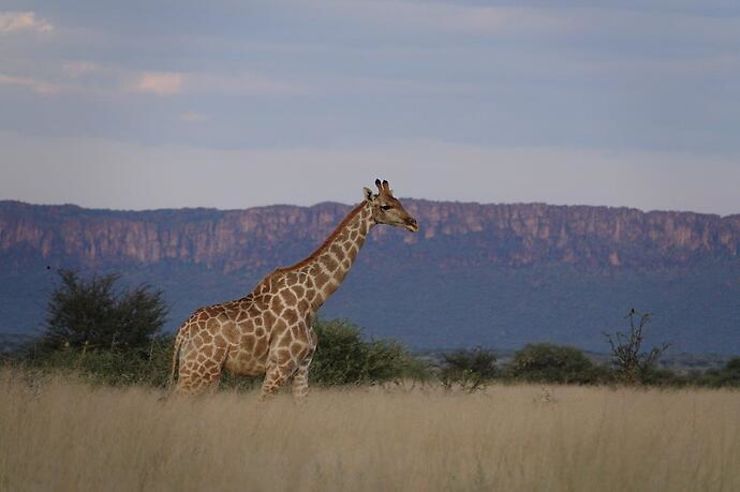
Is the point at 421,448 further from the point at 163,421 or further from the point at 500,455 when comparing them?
the point at 163,421

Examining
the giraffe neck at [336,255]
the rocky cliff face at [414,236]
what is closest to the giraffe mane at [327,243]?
the giraffe neck at [336,255]

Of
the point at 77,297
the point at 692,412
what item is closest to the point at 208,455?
the point at 692,412

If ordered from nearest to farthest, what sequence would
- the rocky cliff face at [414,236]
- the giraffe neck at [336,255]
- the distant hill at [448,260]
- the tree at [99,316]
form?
the giraffe neck at [336,255] < the tree at [99,316] < the distant hill at [448,260] < the rocky cliff face at [414,236]

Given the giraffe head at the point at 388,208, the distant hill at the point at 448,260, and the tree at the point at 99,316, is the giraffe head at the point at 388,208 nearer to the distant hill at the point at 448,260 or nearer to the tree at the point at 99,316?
the tree at the point at 99,316

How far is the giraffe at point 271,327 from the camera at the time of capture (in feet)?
46.9

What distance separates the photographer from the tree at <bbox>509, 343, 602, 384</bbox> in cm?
3531

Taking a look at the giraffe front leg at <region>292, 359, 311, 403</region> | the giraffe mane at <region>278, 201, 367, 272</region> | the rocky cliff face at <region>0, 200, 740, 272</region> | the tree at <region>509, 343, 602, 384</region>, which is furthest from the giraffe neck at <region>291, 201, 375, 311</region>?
the rocky cliff face at <region>0, 200, 740, 272</region>

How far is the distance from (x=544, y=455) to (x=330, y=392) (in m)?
7.41

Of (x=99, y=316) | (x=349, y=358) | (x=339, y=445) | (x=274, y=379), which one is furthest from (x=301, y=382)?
(x=99, y=316)

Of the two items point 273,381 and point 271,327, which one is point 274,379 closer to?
point 273,381

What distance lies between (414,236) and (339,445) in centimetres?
7842

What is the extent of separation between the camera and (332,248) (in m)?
15.1

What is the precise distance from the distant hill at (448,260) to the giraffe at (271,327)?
6627 cm

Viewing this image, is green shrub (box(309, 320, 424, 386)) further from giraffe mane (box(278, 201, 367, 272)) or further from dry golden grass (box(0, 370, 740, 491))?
giraffe mane (box(278, 201, 367, 272))
